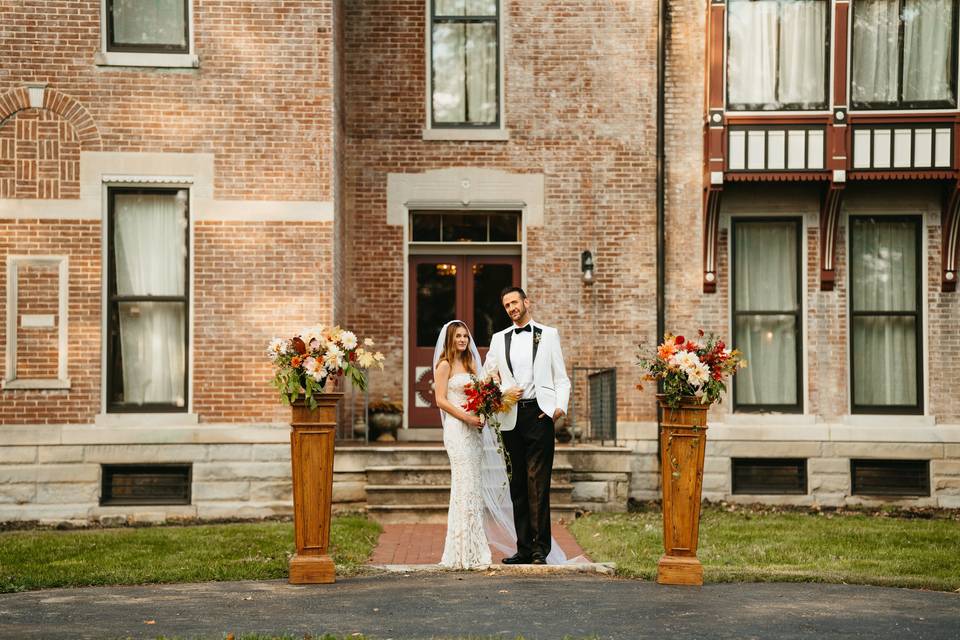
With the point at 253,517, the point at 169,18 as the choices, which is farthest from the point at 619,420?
the point at 169,18

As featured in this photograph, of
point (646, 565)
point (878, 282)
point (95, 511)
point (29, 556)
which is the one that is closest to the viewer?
point (646, 565)

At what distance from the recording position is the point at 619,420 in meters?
15.8

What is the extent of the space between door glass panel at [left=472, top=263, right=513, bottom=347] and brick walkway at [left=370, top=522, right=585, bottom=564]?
363 centimetres

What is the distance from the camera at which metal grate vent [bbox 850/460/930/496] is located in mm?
15609

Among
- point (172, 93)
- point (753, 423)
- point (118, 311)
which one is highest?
point (172, 93)

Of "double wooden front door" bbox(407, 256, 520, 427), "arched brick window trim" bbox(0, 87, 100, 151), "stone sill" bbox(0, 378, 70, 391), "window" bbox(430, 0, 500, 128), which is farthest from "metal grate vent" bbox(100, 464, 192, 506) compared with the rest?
"window" bbox(430, 0, 500, 128)

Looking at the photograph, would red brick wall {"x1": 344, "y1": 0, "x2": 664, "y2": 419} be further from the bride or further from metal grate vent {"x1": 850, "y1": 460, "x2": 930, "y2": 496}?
the bride

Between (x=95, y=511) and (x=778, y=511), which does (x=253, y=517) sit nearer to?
(x=95, y=511)

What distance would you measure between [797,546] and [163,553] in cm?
593

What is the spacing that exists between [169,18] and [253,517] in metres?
5.92

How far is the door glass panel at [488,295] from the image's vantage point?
16328mm

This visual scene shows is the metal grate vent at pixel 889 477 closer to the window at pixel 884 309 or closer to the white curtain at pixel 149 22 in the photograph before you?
the window at pixel 884 309

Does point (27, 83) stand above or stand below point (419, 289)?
above

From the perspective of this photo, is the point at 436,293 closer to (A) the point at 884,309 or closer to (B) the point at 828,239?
(B) the point at 828,239
